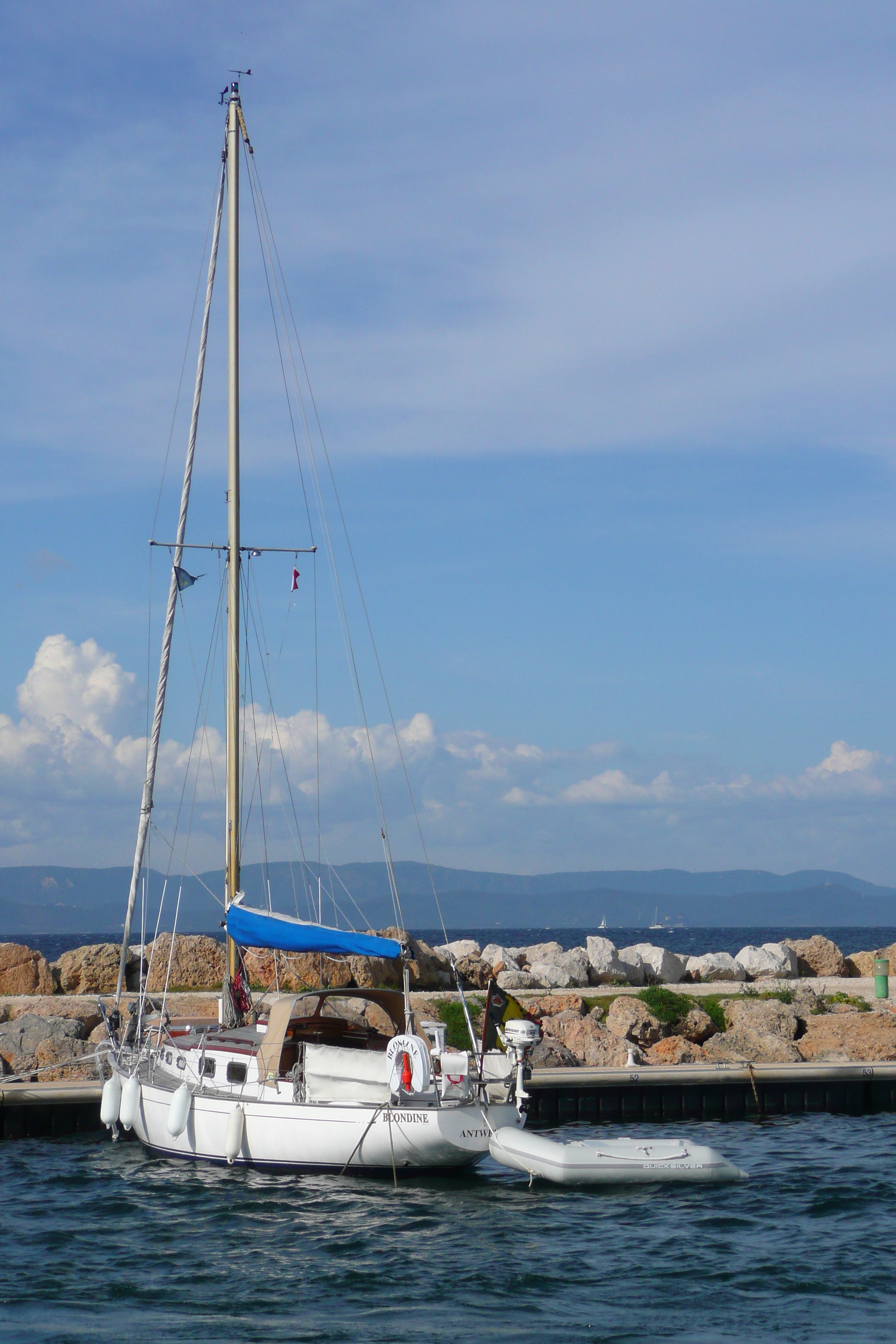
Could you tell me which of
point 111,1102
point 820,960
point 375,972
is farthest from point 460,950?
point 111,1102

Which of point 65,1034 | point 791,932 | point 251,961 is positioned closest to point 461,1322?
point 65,1034

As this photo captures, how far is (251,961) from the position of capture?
104 ft

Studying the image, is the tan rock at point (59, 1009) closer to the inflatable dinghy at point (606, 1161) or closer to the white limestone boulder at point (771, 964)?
the inflatable dinghy at point (606, 1161)

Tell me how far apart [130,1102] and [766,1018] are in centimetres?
1347

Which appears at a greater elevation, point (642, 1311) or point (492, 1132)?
point (492, 1132)

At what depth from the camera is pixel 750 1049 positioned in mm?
25500

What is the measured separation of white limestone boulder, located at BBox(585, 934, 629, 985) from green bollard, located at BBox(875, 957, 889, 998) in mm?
7459

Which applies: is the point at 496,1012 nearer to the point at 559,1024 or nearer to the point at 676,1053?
the point at 676,1053

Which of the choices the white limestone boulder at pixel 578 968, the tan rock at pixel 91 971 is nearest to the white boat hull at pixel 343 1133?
the tan rock at pixel 91 971

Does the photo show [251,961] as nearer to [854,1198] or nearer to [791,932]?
[854,1198]

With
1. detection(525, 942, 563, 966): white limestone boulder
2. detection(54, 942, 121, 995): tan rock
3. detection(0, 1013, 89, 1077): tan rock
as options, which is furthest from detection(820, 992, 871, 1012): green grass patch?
detection(54, 942, 121, 995): tan rock

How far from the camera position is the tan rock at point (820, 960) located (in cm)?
4038

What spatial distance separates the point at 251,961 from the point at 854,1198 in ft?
57.8

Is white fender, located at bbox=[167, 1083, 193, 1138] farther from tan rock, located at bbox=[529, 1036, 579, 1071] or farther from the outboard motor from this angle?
tan rock, located at bbox=[529, 1036, 579, 1071]
